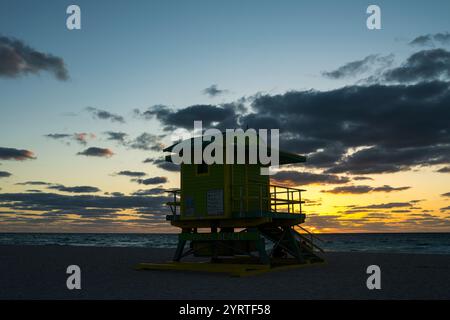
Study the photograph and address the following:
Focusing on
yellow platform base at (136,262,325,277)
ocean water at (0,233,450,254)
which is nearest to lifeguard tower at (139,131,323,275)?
yellow platform base at (136,262,325,277)

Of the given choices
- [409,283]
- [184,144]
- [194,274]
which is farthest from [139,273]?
[409,283]

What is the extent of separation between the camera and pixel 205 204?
2089cm

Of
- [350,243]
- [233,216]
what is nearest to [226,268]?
[233,216]

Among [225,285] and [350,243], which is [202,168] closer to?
[225,285]

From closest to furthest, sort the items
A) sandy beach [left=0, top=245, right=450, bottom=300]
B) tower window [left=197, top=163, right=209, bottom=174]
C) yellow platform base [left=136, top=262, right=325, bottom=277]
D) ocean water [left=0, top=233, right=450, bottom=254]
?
sandy beach [left=0, top=245, right=450, bottom=300]
yellow platform base [left=136, top=262, right=325, bottom=277]
tower window [left=197, top=163, right=209, bottom=174]
ocean water [left=0, top=233, right=450, bottom=254]

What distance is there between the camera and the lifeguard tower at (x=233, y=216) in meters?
20.1

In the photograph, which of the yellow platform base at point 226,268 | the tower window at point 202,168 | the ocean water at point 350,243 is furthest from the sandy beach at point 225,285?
the ocean water at point 350,243

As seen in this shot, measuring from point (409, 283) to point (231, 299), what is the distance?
24.2 ft

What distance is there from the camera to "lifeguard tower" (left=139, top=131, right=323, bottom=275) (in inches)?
792

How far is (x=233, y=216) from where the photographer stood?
20109mm

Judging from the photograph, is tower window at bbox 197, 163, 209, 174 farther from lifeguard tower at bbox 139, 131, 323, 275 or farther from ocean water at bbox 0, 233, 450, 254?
ocean water at bbox 0, 233, 450, 254

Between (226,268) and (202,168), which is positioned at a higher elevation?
(202,168)

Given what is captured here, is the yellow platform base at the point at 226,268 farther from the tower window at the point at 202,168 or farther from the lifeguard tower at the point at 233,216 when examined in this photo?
the tower window at the point at 202,168
